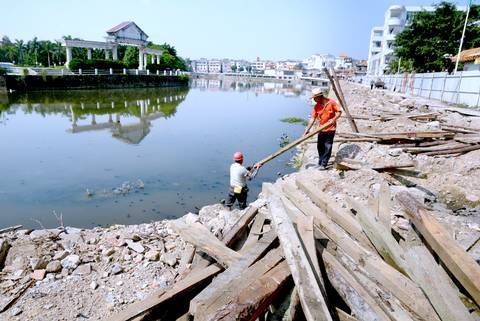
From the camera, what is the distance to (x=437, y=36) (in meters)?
27.3

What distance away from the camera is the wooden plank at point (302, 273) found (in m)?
2.02

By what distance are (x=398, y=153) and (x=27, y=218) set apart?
7.80m

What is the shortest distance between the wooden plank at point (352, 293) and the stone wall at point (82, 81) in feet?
117

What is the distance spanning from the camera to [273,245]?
9.85ft

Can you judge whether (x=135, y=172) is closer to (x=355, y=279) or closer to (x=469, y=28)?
(x=355, y=279)

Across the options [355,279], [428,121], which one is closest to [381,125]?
[428,121]

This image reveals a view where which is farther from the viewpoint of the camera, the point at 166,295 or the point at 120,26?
the point at 120,26

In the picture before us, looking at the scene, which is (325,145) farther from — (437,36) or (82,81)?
(82,81)

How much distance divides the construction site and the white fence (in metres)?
11.9

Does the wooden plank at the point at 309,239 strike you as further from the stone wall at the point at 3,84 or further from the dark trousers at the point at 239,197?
the stone wall at the point at 3,84

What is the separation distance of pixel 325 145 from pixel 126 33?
1927 inches

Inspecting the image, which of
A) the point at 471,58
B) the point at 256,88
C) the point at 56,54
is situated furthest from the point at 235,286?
the point at 56,54

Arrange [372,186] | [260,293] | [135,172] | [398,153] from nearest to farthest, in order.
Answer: [260,293] → [372,186] → [398,153] → [135,172]

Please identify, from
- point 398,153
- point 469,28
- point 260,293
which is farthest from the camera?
point 469,28
